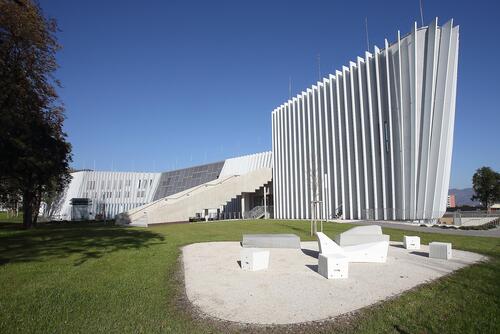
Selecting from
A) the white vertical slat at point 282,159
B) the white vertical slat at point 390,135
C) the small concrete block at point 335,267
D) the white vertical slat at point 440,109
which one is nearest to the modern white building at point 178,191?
the white vertical slat at point 282,159

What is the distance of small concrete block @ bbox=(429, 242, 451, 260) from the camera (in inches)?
478

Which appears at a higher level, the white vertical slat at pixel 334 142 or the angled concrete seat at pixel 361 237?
the white vertical slat at pixel 334 142

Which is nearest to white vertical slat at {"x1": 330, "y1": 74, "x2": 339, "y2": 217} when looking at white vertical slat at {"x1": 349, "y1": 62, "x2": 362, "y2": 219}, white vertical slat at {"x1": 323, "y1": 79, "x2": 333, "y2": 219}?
white vertical slat at {"x1": 323, "y1": 79, "x2": 333, "y2": 219}

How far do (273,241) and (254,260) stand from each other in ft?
16.7

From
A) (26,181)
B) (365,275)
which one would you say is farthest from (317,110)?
(365,275)

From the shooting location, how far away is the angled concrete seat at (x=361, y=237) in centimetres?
1212

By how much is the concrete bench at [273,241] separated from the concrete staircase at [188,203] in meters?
22.6

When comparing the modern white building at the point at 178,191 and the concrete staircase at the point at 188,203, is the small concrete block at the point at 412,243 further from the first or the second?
the modern white building at the point at 178,191

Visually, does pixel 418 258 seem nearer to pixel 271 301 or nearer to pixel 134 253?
pixel 271 301

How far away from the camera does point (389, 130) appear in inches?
1321

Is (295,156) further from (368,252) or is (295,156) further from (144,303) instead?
(144,303)

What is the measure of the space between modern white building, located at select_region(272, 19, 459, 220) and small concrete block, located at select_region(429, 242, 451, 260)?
37.4 feet

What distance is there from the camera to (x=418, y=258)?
41.2ft

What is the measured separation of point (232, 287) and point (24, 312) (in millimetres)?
4022
